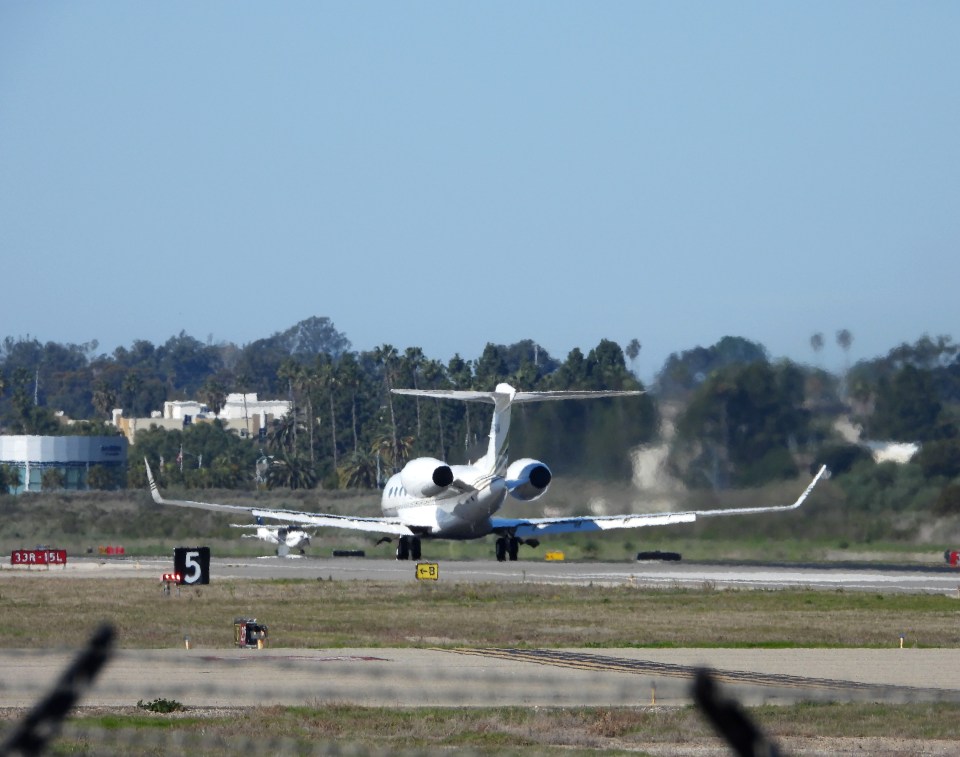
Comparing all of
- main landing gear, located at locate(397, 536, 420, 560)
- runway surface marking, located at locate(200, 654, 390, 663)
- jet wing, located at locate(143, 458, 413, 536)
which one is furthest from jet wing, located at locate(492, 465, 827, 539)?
runway surface marking, located at locate(200, 654, 390, 663)

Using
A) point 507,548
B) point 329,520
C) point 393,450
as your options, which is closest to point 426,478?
point 507,548

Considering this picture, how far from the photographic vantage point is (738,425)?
182 feet

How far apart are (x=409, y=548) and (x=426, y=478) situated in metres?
7.77

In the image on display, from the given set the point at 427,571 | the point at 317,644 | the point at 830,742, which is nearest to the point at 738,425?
the point at 427,571

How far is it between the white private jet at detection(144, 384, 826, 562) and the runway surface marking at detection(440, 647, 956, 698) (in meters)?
26.2

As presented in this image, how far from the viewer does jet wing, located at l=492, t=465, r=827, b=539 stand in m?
54.4

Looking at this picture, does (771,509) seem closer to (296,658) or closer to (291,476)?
(296,658)

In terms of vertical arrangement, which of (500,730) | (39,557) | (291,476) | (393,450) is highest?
(393,450)

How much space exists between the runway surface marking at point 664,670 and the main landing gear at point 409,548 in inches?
1431

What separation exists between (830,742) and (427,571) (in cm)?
3132

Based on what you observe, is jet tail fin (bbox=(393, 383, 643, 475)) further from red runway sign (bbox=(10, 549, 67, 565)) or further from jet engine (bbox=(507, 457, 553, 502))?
red runway sign (bbox=(10, 549, 67, 565))

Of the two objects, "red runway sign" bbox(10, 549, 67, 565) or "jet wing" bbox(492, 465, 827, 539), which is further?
"red runway sign" bbox(10, 549, 67, 565)

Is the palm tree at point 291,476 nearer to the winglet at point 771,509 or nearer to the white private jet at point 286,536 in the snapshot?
the white private jet at point 286,536

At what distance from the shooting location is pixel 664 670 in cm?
2338
